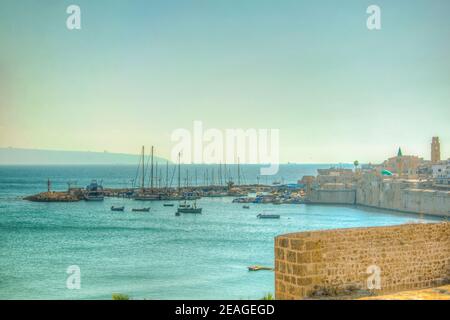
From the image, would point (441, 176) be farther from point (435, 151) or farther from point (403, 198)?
point (435, 151)

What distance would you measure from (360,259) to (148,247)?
3269cm

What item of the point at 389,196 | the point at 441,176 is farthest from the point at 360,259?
the point at 441,176

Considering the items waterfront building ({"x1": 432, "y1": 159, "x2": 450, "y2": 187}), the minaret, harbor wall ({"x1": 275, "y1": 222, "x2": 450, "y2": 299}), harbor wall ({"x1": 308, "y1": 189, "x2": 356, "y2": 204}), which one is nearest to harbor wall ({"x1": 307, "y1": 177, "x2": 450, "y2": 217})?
harbor wall ({"x1": 308, "y1": 189, "x2": 356, "y2": 204})

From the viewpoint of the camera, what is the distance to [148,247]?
1554 inches

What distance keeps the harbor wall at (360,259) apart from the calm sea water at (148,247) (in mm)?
14482

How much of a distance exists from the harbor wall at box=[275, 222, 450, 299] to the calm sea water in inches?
570

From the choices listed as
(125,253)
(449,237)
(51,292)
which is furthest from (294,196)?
(449,237)

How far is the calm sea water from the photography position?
1030 inches

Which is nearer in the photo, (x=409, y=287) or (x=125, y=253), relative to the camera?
(x=409, y=287)

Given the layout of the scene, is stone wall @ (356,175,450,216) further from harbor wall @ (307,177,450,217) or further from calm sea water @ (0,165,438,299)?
calm sea water @ (0,165,438,299)

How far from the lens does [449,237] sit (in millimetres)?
9430

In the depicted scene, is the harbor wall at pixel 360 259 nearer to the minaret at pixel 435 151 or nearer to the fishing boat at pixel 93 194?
the fishing boat at pixel 93 194
